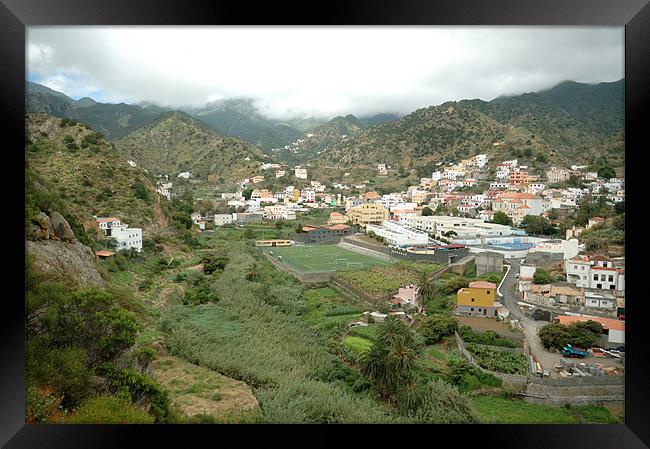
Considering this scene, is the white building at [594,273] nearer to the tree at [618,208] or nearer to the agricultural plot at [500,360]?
the tree at [618,208]

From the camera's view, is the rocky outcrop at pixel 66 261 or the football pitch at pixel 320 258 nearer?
the rocky outcrop at pixel 66 261

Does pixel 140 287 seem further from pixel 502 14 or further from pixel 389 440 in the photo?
pixel 502 14

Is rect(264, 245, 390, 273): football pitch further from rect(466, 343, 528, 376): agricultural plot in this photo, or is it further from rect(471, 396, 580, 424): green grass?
rect(471, 396, 580, 424): green grass

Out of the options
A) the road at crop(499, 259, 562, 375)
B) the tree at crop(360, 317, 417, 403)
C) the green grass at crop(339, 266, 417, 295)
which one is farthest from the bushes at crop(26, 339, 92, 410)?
the road at crop(499, 259, 562, 375)

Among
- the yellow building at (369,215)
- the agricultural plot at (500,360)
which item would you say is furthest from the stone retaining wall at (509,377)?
the yellow building at (369,215)
